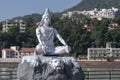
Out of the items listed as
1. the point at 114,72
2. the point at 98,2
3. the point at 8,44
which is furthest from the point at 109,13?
the point at 114,72

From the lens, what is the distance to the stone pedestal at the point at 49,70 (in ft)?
39.7

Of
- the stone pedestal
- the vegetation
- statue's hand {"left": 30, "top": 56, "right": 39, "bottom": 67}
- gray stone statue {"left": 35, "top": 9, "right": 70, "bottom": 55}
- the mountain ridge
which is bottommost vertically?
the stone pedestal

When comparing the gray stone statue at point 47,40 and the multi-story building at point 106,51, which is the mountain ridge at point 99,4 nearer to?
the multi-story building at point 106,51

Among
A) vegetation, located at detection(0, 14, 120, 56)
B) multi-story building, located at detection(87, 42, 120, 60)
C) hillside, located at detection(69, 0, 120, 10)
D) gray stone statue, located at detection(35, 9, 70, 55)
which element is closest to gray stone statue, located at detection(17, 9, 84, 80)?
gray stone statue, located at detection(35, 9, 70, 55)

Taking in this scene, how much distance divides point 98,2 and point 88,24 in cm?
10854

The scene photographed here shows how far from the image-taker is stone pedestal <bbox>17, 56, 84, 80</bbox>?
12.1m

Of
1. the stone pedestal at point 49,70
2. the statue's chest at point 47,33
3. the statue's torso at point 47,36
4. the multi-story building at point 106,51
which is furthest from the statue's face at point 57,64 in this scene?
the multi-story building at point 106,51

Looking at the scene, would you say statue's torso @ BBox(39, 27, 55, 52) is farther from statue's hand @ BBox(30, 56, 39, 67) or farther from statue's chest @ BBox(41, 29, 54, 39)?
statue's hand @ BBox(30, 56, 39, 67)

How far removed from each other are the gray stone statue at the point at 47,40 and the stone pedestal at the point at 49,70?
10.5 inches

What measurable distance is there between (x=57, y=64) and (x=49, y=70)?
188mm

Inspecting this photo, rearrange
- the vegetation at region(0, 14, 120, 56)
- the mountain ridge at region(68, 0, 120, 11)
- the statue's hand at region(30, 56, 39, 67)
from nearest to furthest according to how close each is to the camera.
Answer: the statue's hand at region(30, 56, 39, 67), the vegetation at region(0, 14, 120, 56), the mountain ridge at region(68, 0, 120, 11)

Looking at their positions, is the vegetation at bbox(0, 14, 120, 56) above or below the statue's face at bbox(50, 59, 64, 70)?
above

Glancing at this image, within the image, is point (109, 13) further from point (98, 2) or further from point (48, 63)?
point (48, 63)

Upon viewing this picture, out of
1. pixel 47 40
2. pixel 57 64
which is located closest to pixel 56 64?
pixel 57 64
